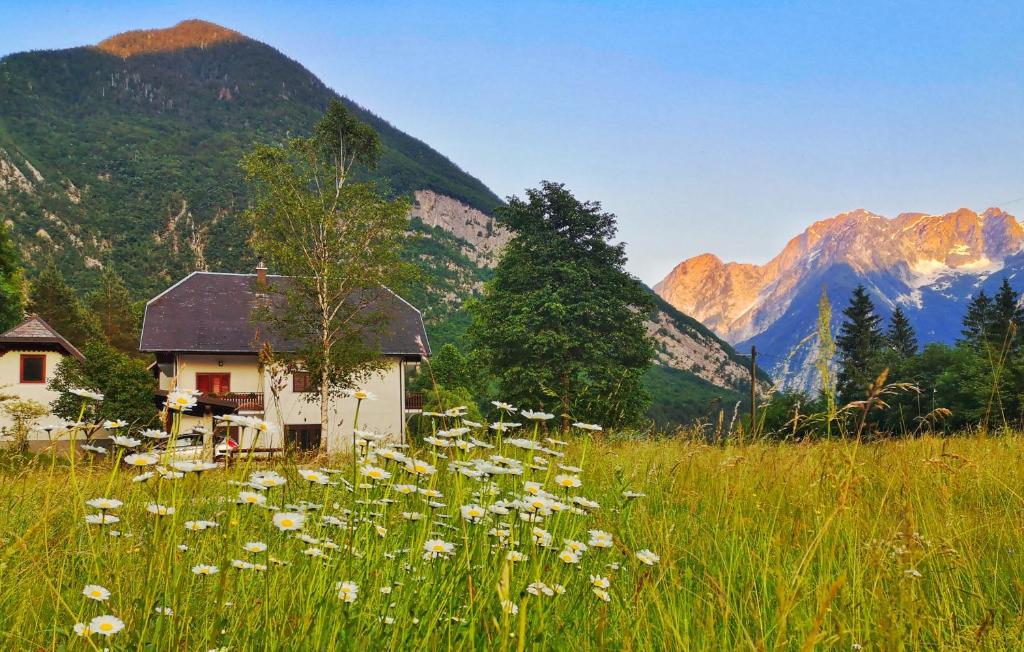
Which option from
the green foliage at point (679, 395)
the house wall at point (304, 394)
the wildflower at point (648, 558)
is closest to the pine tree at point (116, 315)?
the house wall at point (304, 394)

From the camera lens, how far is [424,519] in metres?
2.40

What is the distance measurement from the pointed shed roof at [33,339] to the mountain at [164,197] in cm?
4954

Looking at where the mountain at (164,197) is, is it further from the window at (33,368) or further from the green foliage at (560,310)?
the window at (33,368)

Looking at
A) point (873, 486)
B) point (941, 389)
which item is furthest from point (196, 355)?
point (941, 389)

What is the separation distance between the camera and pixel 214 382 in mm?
35906

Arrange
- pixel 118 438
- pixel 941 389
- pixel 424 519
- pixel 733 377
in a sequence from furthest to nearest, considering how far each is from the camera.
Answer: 1. pixel 733 377
2. pixel 941 389
3. pixel 424 519
4. pixel 118 438

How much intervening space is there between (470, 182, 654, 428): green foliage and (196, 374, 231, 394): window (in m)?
14.6

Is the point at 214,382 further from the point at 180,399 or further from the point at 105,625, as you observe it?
the point at 105,625

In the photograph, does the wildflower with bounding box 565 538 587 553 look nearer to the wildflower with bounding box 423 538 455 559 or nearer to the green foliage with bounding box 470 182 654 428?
the wildflower with bounding box 423 538 455 559

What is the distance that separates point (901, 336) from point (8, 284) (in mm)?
87055

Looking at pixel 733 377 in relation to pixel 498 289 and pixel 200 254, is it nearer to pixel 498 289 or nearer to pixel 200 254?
pixel 200 254

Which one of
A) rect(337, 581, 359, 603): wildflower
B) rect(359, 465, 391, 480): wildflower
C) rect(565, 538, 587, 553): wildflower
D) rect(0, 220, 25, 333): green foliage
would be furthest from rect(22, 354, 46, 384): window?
rect(565, 538, 587, 553): wildflower

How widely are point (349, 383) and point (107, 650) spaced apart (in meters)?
28.3

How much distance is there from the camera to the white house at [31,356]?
36812mm
